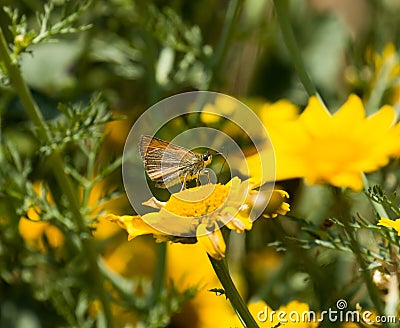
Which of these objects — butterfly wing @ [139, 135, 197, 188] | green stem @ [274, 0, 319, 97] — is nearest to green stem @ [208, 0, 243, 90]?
green stem @ [274, 0, 319, 97]

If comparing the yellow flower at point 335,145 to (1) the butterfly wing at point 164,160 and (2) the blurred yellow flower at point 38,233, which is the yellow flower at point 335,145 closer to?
(1) the butterfly wing at point 164,160

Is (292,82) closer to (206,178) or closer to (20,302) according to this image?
(20,302)

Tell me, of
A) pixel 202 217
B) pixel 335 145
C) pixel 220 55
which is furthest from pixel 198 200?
pixel 220 55

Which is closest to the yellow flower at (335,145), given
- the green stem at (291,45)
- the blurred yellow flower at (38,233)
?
the green stem at (291,45)

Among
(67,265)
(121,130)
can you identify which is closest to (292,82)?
(121,130)

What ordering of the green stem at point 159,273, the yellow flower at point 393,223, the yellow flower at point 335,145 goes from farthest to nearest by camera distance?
the green stem at point 159,273 < the yellow flower at point 335,145 < the yellow flower at point 393,223

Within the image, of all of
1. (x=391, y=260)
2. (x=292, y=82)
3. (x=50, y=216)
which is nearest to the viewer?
(x=391, y=260)

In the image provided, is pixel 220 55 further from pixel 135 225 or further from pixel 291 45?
pixel 135 225
